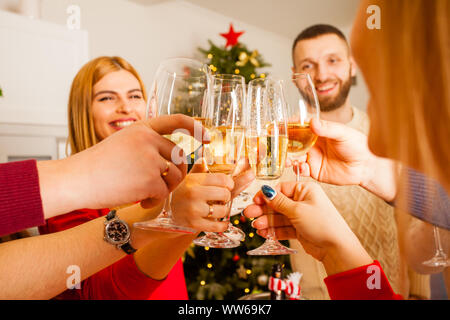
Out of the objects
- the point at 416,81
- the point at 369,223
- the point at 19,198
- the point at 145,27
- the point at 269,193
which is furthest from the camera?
the point at 145,27

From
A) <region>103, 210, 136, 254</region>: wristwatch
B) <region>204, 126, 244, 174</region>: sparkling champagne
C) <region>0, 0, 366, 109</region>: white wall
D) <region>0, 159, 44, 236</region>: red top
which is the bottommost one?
<region>103, 210, 136, 254</region>: wristwatch

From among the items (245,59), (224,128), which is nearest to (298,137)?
(224,128)

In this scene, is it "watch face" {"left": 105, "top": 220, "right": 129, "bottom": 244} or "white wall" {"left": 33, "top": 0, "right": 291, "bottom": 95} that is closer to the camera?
"watch face" {"left": 105, "top": 220, "right": 129, "bottom": 244}

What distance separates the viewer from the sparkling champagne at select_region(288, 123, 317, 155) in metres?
0.80

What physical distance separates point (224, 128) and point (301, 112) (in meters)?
0.22

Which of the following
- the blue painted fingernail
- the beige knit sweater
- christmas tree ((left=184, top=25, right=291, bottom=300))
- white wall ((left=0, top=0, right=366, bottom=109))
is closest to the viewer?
the blue painted fingernail

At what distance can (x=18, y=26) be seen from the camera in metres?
2.34

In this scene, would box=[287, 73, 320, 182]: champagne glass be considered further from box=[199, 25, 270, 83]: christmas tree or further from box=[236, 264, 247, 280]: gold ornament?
box=[199, 25, 270, 83]: christmas tree

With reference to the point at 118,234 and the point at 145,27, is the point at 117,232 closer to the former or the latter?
the point at 118,234

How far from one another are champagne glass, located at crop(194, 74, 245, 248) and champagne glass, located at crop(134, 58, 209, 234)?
3 cm

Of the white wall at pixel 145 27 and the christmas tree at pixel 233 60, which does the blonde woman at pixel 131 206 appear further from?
the christmas tree at pixel 233 60

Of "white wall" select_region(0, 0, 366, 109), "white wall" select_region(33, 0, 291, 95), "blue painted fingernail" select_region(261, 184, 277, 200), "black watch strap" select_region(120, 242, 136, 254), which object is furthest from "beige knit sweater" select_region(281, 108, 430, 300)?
"white wall" select_region(33, 0, 291, 95)

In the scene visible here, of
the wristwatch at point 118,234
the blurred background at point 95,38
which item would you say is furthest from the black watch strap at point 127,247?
the blurred background at point 95,38

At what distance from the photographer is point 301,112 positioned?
2.64ft
